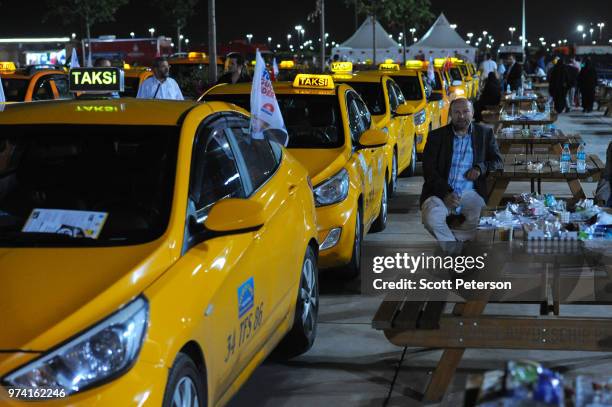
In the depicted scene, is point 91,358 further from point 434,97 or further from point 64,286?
point 434,97

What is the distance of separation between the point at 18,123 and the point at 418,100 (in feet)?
39.6

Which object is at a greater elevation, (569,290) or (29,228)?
(29,228)

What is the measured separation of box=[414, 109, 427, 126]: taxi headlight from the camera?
15859 mm

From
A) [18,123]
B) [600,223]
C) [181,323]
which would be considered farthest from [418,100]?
[181,323]

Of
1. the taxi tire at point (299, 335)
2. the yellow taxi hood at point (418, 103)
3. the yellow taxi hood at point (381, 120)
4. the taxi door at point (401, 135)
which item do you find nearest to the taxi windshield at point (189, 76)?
Answer: the yellow taxi hood at point (418, 103)

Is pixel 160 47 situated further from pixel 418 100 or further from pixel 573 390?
pixel 573 390

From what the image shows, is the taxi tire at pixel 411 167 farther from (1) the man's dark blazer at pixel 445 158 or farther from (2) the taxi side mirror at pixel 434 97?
(1) the man's dark blazer at pixel 445 158

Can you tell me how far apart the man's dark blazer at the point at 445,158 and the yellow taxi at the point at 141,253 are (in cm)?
173

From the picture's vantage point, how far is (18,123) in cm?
509

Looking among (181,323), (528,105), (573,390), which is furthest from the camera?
(528,105)

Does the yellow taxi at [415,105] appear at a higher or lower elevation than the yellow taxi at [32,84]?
lower

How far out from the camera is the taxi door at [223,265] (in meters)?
4.18

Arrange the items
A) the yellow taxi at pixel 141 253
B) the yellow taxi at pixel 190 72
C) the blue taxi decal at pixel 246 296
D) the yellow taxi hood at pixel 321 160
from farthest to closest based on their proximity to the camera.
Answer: the yellow taxi at pixel 190 72, the yellow taxi hood at pixel 321 160, the blue taxi decal at pixel 246 296, the yellow taxi at pixel 141 253

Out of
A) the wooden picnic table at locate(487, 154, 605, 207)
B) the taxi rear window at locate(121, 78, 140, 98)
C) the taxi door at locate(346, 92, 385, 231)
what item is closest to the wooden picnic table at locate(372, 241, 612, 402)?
the taxi door at locate(346, 92, 385, 231)
